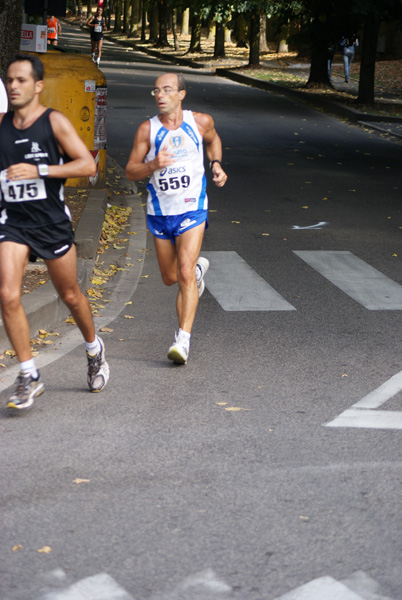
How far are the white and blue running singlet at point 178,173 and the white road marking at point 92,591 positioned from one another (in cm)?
335

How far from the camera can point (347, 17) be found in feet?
92.9

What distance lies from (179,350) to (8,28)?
5657 millimetres

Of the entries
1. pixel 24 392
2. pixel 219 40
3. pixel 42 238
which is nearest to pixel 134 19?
pixel 219 40

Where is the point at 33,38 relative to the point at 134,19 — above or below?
above

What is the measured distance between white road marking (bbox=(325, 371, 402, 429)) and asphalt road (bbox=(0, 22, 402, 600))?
2 cm

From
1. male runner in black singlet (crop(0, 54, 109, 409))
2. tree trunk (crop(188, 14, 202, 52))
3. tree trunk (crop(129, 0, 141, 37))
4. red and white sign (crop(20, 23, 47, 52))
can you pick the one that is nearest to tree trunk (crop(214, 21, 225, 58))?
tree trunk (crop(188, 14, 202, 52))

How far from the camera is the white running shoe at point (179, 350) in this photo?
253 inches

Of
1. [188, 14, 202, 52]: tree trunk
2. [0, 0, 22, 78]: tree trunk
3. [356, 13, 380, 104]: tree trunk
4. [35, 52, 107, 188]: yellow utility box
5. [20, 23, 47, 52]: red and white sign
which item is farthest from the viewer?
[188, 14, 202, 52]: tree trunk

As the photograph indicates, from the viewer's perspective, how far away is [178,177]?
21.1ft

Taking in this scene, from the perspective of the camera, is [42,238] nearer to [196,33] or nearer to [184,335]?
[184,335]

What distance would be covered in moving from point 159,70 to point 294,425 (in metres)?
36.9

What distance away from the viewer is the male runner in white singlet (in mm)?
6305

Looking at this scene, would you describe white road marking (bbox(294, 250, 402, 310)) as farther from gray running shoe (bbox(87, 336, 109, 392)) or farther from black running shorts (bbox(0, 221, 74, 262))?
black running shorts (bbox(0, 221, 74, 262))

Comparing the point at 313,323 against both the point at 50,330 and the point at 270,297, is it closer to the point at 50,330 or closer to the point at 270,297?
the point at 270,297
